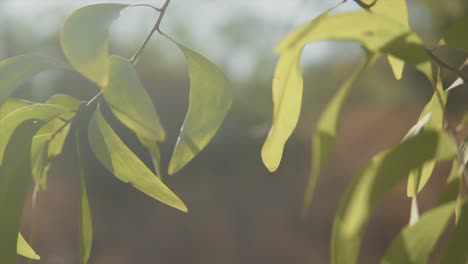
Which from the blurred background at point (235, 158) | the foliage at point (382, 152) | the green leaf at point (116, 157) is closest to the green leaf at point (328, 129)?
the foliage at point (382, 152)

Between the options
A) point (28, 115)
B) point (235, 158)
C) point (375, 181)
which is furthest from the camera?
point (235, 158)

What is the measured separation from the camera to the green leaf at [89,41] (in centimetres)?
22

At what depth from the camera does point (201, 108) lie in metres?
0.28

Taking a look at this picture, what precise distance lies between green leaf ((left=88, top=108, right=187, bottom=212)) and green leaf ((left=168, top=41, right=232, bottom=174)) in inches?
1.2

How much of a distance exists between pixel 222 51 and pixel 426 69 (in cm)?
218

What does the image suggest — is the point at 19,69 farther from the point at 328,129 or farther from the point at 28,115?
the point at 328,129

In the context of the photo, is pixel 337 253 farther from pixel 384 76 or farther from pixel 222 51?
pixel 384 76

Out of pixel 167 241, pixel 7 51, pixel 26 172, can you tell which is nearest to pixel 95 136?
pixel 26 172

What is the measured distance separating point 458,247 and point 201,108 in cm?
10

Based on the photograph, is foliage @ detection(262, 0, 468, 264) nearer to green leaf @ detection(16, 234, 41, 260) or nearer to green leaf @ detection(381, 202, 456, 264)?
green leaf @ detection(381, 202, 456, 264)

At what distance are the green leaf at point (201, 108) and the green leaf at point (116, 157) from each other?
30 mm

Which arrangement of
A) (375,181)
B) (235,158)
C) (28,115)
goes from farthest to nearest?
(235,158), (28,115), (375,181)

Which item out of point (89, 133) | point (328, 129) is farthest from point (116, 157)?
point (328, 129)

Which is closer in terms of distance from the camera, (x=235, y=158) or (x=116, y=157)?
(x=116, y=157)
